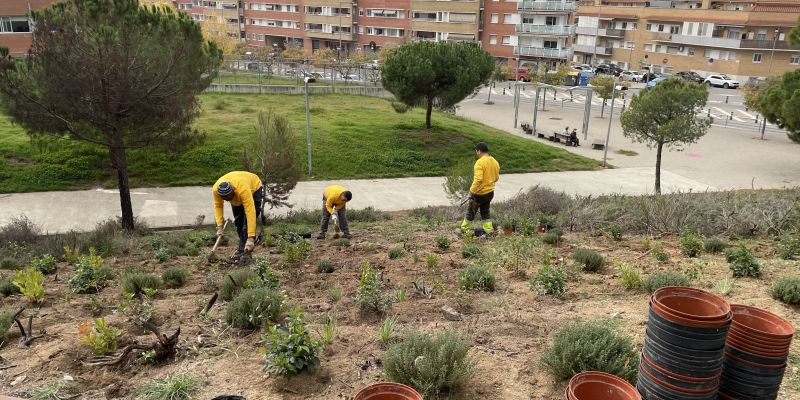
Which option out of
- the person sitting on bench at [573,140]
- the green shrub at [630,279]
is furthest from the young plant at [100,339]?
the person sitting on bench at [573,140]

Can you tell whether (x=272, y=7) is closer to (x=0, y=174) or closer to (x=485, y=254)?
(x=0, y=174)

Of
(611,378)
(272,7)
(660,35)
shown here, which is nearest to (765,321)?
(611,378)

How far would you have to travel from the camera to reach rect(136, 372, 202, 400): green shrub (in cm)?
390

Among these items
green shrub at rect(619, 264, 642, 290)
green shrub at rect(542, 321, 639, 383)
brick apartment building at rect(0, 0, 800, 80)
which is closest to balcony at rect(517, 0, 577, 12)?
brick apartment building at rect(0, 0, 800, 80)

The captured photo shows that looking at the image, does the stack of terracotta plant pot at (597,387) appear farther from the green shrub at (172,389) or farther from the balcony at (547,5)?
the balcony at (547,5)

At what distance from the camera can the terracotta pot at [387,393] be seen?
3.25 metres

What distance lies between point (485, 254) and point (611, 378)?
181 inches

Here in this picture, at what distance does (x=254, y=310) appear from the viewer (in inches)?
196

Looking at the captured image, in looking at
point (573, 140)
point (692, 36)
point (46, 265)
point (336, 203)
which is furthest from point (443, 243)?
point (692, 36)

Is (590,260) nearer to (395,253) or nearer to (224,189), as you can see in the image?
(395,253)

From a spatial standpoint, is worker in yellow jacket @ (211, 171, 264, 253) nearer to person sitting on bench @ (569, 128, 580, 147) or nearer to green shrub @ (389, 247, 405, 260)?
green shrub @ (389, 247, 405, 260)

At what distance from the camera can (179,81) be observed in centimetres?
1205

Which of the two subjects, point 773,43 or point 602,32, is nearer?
point 773,43

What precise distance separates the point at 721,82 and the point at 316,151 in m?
43.0
